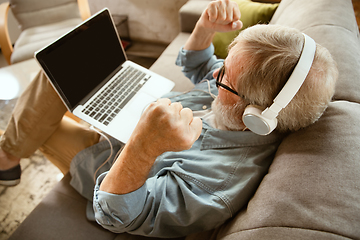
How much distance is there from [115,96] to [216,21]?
0.64 m

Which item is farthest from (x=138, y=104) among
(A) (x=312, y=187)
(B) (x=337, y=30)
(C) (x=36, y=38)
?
(C) (x=36, y=38)

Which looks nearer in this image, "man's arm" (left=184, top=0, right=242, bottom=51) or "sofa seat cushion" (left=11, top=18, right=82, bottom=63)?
"man's arm" (left=184, top=0, right=242, bottom=51)

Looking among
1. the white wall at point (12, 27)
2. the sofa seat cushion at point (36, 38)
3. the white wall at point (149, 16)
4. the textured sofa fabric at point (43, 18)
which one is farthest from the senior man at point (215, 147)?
the white wall at point (12, 27)

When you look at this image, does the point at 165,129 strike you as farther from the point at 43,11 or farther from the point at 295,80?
the point at 43,11

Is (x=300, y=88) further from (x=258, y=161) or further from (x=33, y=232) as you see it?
(x=33, y=232)

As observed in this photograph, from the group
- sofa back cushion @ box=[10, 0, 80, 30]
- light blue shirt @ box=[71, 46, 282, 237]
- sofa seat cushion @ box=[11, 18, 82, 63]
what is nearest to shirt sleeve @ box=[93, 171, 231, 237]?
light blue shirt @ box=[71, 46, 282, 237]

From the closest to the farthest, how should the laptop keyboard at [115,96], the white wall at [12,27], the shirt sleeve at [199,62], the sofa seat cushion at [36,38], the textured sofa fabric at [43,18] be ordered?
the laptop keyboard at [115,96] < the shirt sleeve at [199,62] < the sofa seat cushion at [36,38] < the textured sofa fabric at [43,18] < the white wall at [12,27]

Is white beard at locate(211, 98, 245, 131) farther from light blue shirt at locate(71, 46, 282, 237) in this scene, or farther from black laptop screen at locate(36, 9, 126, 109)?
black laptop screen at locate(36, 9, 126, 109)

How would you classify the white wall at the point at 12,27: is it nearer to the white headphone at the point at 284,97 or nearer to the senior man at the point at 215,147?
the senior man at the point at 215,147

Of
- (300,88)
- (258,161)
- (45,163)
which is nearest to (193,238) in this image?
(258,161)

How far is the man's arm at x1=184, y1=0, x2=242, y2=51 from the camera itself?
3.12 feet

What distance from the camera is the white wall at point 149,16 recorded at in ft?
8.11

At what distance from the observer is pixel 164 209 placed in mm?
729

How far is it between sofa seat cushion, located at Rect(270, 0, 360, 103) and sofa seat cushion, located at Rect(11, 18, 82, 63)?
2142 millimetres
